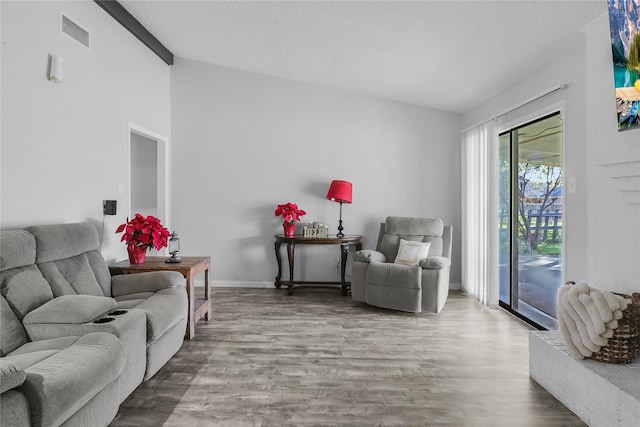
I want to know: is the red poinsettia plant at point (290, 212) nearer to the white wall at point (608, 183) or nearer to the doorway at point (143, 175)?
the doorway at point (143, 175)

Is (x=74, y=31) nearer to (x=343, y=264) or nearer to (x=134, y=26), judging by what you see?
(x=134, y=26)

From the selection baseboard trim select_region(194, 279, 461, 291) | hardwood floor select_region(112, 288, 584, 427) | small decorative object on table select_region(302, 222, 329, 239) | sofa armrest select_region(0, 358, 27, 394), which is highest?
small decorative object on table select_region(302, 222, 329, 239)

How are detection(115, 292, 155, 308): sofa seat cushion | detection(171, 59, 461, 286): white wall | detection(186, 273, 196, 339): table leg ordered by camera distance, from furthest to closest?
detection(171, 59, 461, 286): white wall
detection(186, 273, 196, 339): table leg
detection(115, 292, 155, 308): sofa seat cushion

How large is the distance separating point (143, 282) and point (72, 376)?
149 centimetres

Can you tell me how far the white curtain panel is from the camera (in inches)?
Result: 167

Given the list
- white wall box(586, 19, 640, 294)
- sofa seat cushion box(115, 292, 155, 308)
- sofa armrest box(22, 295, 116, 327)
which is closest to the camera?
sofa armrest box(22, 295, 116, 327)

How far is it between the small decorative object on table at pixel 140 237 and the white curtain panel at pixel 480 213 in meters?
3.31

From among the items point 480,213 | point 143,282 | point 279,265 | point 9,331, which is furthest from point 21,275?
point 480,213

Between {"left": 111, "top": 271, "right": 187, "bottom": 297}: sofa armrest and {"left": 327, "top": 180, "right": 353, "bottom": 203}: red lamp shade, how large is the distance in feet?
7.72

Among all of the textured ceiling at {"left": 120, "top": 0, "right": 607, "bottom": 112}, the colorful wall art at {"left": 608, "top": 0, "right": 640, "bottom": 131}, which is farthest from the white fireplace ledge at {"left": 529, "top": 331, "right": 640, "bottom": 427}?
the textured ceiling at {"left": 120, "top": 0, "right": 607, "bottom": 112}

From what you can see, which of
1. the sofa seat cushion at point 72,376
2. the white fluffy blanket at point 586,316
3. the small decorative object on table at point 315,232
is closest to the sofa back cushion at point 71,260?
the sofa seat cushion at point 72,376

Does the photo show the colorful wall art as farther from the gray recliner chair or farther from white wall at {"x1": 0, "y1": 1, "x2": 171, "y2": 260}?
white wall at {"x1": 0, "y1": 1, "x2": 171, "y2": 260}

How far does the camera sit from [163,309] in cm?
260

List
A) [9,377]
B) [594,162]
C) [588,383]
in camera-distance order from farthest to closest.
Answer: [594,162]
[588,383]
[9,377]
